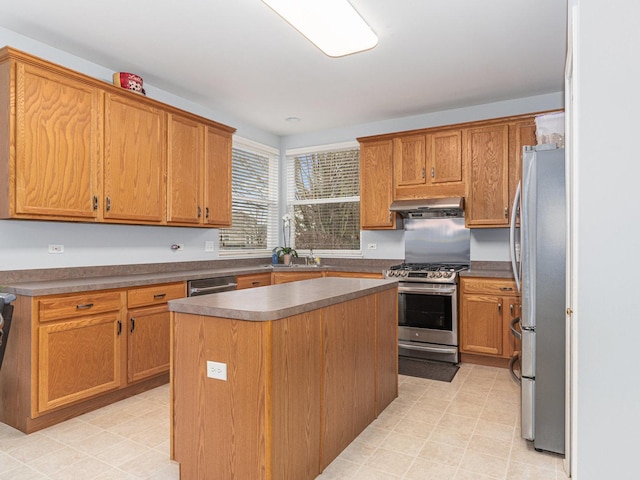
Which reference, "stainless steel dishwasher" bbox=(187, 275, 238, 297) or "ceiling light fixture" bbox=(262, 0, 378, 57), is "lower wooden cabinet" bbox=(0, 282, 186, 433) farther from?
"ceiling light fixture" bbox=(262, 0, 378, 57)

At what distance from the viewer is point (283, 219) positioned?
5.72 m

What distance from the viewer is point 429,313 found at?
13.5 feet

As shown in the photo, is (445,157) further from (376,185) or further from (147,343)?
(147,343)

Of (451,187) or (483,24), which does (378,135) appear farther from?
(483,24)

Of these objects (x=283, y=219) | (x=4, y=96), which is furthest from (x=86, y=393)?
(x=283, y=219)

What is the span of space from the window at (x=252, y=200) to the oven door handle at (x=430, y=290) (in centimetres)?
217

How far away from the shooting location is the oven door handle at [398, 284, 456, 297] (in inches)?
157

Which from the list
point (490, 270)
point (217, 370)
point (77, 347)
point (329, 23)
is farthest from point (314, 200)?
point (217, 370)

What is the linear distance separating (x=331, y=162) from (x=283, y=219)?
3.45 ft

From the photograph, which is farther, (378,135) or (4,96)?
(378,135)

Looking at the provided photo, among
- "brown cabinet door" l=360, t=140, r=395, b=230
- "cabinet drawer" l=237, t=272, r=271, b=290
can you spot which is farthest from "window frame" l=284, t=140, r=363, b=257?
"cabinet drawer" l=237, t=272, r=271, b=290

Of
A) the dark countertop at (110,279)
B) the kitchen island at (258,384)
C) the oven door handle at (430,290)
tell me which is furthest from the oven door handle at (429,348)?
the kitchen island at (258,384)

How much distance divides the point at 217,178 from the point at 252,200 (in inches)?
43.3

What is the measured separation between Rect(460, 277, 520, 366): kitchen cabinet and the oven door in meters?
0.11
